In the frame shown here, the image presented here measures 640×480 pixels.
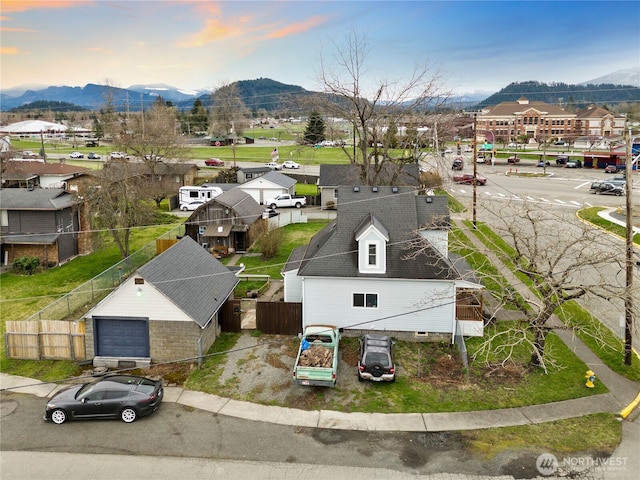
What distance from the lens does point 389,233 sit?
2500cm

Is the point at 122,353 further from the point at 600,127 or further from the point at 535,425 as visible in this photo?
the point at 600,127

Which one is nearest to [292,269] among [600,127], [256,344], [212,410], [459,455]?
[256,344]

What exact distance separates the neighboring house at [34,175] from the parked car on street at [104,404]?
39.0 meters

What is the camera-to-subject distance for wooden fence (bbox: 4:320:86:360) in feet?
73.1

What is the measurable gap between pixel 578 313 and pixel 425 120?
22.3m

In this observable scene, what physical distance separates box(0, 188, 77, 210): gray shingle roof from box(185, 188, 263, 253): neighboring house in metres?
9.20

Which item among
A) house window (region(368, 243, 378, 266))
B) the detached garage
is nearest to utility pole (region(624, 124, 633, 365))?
house window (region(368, 243, 378, 266))

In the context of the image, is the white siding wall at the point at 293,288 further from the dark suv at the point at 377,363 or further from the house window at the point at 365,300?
the dark suv at the point at 377,363

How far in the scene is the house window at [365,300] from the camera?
2398 cm

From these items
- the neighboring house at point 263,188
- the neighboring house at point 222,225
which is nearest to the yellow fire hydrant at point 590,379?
the neighboring house at point 222,225

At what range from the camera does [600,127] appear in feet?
405

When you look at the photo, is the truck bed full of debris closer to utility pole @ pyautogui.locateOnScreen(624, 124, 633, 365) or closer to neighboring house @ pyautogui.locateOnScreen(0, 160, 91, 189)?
utility pole @ pyautogui.locateOnScreen(624, 124, 633, 365)

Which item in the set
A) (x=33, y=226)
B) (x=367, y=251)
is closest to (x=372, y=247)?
(x=367, y=251)

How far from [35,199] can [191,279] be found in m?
20.3
